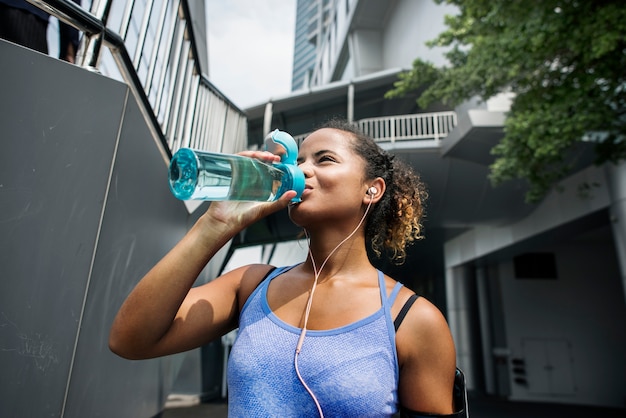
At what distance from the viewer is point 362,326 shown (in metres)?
1.19

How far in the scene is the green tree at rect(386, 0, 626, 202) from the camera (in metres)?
4.45

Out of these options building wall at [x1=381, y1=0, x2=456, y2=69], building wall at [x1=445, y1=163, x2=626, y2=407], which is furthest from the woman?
building wall at [x1=381, y1=0, x2=456, y2=69]

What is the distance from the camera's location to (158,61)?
245 cm

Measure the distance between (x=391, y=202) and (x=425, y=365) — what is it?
73cm

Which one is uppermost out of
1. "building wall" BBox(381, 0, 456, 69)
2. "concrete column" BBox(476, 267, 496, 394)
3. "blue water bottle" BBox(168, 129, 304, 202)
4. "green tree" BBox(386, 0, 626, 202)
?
"building wall" BBox(381, 0, 456, 69)

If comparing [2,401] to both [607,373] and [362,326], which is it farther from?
[607,373]

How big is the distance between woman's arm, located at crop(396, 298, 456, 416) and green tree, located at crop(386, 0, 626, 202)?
447cm

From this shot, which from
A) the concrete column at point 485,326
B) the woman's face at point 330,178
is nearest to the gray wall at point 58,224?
the woman's face at point 330,178

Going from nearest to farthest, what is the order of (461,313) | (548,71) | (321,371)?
(321,371) → (548,71) → (461,313)

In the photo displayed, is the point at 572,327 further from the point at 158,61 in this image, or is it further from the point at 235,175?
the point at 235,175

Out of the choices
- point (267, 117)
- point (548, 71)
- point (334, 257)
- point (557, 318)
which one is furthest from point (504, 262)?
point (334, 257)

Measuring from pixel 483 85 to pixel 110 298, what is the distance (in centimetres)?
652

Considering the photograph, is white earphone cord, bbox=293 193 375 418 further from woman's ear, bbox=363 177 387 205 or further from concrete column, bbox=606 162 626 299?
concrete column, bbox=606 162 626 299

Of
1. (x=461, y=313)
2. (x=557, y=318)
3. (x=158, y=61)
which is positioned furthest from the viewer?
(x=461, y=313)
